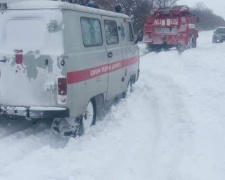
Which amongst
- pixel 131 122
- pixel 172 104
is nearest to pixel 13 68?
pixel 131 122

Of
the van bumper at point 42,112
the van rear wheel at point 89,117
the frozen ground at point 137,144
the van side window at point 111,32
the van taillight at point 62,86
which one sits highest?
the van side window at point 111,32

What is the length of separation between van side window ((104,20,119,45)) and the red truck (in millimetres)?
13981

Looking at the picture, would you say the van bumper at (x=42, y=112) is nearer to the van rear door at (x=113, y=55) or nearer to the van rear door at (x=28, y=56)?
the van rear door at (x=28, y=56)

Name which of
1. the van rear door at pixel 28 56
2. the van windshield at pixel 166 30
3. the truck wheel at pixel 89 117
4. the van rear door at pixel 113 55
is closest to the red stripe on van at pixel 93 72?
the van rear door at pixel 113 55

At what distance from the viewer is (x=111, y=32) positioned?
839cm

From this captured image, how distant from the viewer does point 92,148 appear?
6277 millimetres

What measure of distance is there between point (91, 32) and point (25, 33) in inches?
51.3

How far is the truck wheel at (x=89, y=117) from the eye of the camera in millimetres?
7150

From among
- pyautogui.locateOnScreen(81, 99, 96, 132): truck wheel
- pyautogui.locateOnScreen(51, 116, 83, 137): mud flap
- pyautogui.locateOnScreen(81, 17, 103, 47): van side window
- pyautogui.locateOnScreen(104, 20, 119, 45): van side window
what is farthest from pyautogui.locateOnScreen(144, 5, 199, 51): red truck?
pyautogui.locateOnScreen(51, 116, 83, 137): mud flap

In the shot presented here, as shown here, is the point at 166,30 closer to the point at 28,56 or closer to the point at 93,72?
the point at 93,72

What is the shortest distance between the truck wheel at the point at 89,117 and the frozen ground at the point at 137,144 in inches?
5.4

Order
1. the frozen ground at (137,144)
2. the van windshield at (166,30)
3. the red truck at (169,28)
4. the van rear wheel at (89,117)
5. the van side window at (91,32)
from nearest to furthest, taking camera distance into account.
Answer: the frozen ground at (137,144), the van side window at (91,32), the van rear wheel at (89,117), the red truck at (169,28), the van windshield at (166,30)

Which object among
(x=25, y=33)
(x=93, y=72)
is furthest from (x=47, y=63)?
(x=93, y=72)

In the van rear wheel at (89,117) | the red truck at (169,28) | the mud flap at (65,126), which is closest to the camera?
the mud flap at (65,126)
